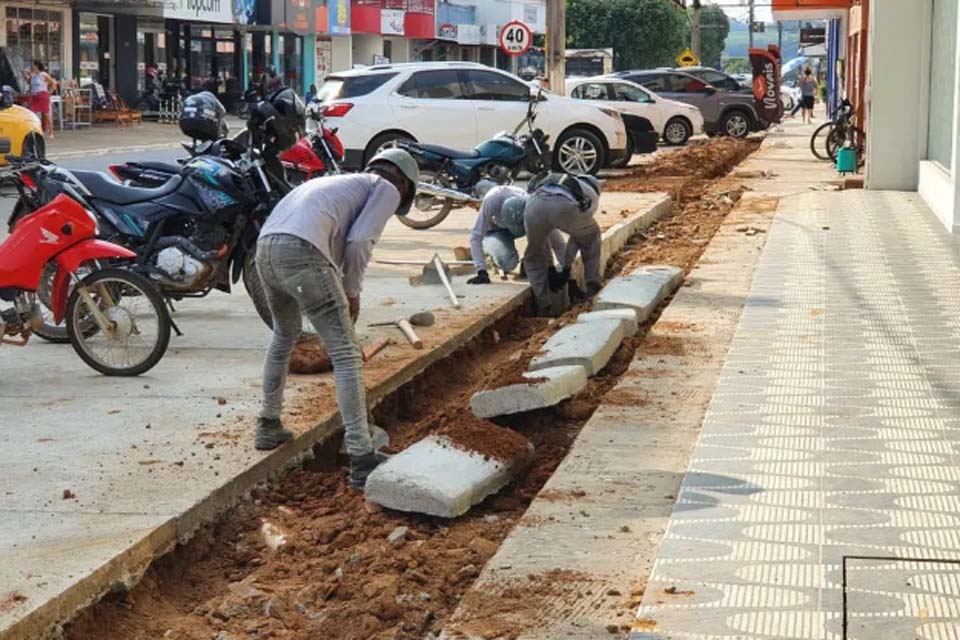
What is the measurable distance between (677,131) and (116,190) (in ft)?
80.7

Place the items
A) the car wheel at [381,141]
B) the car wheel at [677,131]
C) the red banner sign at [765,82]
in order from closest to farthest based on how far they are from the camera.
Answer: the car wheel at [381,141]
the car wheel at [677,131]
the red banner sign at [765,82]

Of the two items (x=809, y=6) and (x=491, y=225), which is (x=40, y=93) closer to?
(x=809, y=6)

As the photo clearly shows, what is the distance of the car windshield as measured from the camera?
73.7 ft

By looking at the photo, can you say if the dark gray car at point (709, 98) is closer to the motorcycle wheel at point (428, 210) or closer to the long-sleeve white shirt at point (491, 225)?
the motorcycle wheel at point (428, 210)

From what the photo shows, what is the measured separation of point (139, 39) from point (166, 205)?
37.5 metres

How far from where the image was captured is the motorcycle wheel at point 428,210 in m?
17.4

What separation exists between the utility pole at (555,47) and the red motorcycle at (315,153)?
15.8m

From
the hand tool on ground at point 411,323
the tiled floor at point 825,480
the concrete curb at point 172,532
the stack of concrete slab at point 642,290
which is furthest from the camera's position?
the stack of concrete slab at point 642,290

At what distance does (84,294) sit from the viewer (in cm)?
913

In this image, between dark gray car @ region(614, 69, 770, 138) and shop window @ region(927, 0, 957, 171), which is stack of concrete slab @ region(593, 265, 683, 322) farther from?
dark gray car @ region(614, 69, 770, 138)

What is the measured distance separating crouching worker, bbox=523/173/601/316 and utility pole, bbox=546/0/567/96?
1852 centimetres

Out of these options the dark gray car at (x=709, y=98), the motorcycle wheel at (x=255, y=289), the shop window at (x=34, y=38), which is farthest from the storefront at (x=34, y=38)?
the motorcycle wheel at (x=255, y=289)

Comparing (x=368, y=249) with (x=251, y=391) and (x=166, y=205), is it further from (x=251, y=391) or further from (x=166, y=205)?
(x=166, y=205)

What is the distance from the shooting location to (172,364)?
31.3ft
